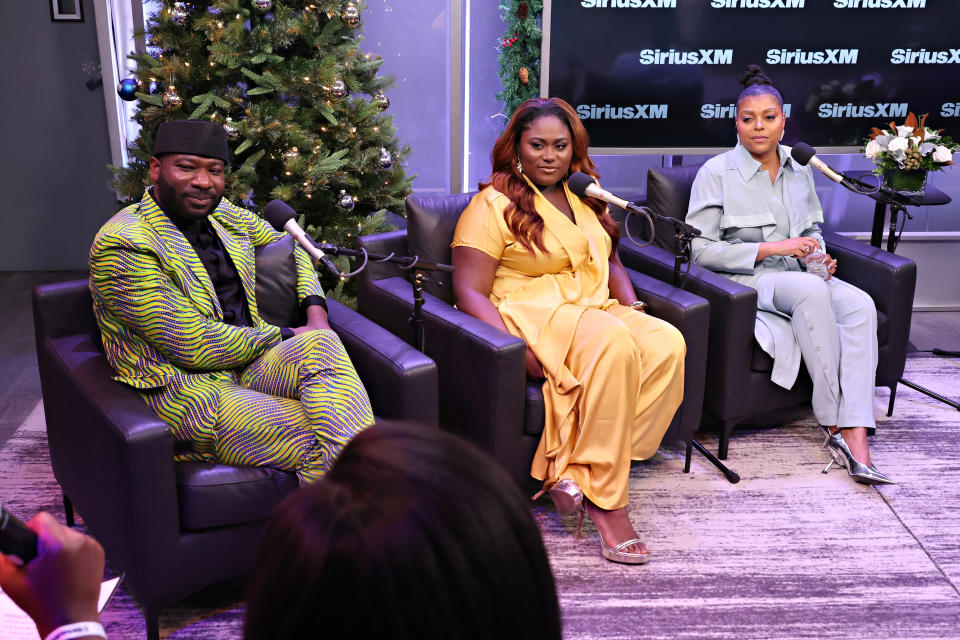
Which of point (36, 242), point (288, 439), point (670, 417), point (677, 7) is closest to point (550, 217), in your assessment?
point (670, 417)

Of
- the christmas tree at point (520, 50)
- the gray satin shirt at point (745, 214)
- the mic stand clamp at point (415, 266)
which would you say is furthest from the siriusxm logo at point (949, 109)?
the mic stand clamp at point (415, 266)

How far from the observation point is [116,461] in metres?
2.24

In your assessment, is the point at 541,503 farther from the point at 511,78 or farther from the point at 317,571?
the point at 317,571

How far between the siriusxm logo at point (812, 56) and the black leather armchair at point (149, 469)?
8.70 ft

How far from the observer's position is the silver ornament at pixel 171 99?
3.87 metres

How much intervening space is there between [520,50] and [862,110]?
5.61 ft

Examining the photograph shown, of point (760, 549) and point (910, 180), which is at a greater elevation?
point (910, 180)

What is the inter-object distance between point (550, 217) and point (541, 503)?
39.9 inches

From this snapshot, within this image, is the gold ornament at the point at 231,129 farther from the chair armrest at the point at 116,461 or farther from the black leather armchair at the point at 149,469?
the chair armrest at the point at 116,461

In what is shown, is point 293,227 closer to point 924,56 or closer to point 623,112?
point 623,112

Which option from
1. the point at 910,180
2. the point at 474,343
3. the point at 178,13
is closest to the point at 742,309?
the point at 474,343

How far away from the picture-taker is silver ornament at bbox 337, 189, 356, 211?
418 cm

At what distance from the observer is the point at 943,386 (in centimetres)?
412

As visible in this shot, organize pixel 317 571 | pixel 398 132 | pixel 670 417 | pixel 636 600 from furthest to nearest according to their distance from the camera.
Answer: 1. pixel 398 132
2. pixel 670 417
3. pixel 636 600
4. pixel 317 571
